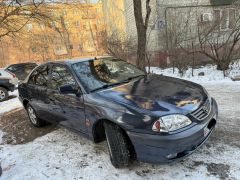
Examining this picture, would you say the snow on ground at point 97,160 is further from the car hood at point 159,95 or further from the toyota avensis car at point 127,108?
the car hood at point 159,95

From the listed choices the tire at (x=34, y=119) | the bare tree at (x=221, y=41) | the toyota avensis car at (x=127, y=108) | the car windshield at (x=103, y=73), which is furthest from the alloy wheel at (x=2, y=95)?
the bare tree at (x=221, y=41)

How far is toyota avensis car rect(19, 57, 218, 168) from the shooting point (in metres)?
3.20

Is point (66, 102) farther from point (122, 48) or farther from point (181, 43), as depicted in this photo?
point (122, 48)

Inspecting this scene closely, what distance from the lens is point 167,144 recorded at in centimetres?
312

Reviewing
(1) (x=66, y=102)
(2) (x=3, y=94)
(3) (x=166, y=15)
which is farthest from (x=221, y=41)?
(2) (x=3, y=94)

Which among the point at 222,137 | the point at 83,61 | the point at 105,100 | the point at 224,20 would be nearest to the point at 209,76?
the point at 224,20

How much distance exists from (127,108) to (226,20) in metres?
9.08

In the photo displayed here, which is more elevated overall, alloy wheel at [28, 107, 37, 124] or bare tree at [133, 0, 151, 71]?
bare tree at [133, 0, 151, 71]

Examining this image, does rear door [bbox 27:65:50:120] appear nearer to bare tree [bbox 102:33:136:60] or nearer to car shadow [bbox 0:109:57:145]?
car shadow [bbox 0:109:57:145]

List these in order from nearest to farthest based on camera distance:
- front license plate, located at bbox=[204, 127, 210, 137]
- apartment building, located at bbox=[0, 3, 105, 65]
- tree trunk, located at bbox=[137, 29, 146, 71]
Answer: front license plate, located at bbox=[204, 127, 210, 137], tree trunk, located at bbox=[137, 29, 146, 71], apartment building, located at bbox=[0, 3, 105, 65]

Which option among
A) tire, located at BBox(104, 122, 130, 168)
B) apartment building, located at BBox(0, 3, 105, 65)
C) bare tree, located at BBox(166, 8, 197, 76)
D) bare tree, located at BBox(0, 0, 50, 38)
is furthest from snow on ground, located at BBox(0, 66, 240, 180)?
bare tree, located at BBox(0, 0, 50, 38)

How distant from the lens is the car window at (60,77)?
4369mm

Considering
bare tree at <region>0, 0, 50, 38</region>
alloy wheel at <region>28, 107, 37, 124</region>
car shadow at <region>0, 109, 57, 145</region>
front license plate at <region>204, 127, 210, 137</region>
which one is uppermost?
bare tree at <region>0, 0, 50, 38</region>

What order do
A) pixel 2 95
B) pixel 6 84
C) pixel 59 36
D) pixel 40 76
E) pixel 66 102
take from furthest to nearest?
pixel 59 36 < pixel 6 84 < pixel 2 95 < pixel 40 76 < pixel 66 102
